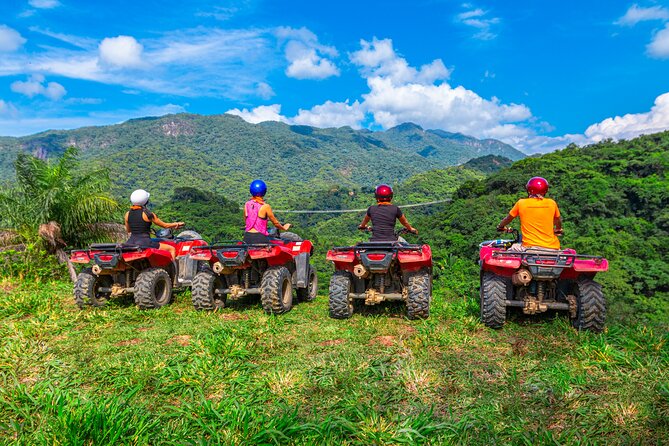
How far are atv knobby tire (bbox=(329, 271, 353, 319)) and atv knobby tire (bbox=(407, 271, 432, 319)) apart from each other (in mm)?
844

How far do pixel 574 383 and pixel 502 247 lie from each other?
2.73 meters

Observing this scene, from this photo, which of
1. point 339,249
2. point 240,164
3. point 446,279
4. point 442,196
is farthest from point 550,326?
point 240,164

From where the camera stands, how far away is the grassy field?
2895 mm

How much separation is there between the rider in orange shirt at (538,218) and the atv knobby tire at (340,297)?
2369 millimetres

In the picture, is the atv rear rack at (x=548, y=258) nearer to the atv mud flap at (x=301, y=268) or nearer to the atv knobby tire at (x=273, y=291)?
the atv knobby tire at (x=273, y=291)

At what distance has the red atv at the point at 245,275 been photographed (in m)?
6.08

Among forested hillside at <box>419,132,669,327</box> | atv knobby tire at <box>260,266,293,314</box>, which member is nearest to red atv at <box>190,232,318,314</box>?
atv knobby tire at <box>260,266,293,314</box>

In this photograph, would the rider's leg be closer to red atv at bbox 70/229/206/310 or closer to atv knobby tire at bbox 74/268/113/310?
red atv at bbox 70/229/206/310

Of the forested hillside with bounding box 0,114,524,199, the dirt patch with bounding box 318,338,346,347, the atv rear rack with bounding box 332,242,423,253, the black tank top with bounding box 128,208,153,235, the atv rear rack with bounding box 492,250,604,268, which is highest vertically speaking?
the forested hillside with bounding box 0,114,524,199

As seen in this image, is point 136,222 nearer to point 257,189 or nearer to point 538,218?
point 257,189

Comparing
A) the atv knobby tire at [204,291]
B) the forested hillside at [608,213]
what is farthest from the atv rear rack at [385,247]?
the forested hillside at [608,213]

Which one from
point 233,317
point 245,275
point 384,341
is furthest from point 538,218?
point 233,317

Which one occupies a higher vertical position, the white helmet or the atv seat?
the white helmet

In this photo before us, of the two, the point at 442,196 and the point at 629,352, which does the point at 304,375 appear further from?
the point at 442,196
